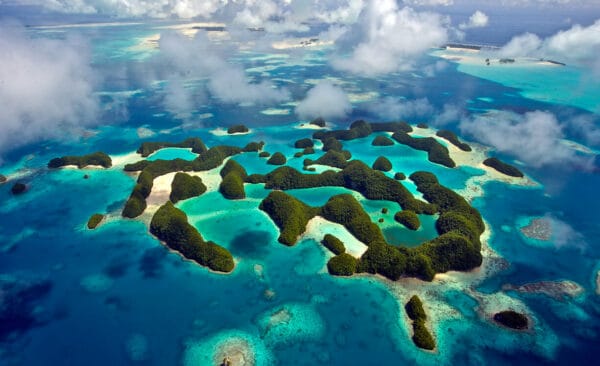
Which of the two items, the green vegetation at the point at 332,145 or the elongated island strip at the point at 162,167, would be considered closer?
the elongated island strip at the point at 162,167

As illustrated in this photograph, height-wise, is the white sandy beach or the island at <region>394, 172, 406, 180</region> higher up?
the island at <region>394, 172, 406, 180</region>

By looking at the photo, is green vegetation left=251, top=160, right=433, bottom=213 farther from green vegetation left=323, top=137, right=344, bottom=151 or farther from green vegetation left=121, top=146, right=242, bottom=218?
green vegetation left=323, top=137, right=344, bottom=151

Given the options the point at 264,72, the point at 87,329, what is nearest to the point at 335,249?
the point at 87,329

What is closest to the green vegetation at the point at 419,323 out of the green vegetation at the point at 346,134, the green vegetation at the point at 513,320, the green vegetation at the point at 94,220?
the green vegetation at the point at 513,320

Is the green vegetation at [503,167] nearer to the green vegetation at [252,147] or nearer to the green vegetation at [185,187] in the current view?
the green vegetation at [252,147]

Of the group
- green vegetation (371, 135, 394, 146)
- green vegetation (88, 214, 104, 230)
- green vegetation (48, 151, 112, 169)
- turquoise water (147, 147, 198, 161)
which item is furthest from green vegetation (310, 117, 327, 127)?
green vegetation (88, 214, 104, 230)
